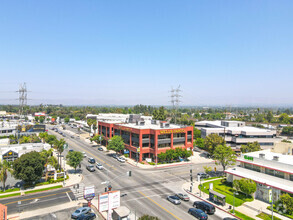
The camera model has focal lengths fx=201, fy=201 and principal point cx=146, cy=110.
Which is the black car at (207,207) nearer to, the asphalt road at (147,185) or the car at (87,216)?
the asphalt road at (147,185)

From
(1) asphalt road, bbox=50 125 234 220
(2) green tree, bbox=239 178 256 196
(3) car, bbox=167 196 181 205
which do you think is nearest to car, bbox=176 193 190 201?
(1) asphalt road, bbox=50 125 234 220

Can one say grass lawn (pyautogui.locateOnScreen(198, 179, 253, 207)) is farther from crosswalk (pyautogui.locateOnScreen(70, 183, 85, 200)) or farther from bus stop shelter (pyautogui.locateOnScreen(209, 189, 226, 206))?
crosswalk (pyautogui.locateOnScreen(70, 183, 85, 200))

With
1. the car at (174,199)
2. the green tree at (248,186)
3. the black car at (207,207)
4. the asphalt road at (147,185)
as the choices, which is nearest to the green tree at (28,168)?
the asphalt road at (147,185)

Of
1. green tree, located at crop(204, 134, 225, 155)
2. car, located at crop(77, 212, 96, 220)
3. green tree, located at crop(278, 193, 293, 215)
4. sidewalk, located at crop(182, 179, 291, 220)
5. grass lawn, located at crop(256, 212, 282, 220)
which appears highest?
green tree, located at crop(204, 134, 225, 155)

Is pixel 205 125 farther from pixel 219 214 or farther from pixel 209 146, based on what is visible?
pixel 219 214

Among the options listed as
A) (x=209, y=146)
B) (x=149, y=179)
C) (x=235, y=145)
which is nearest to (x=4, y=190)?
(x=149, y=179)

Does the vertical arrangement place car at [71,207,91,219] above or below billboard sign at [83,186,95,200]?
below
